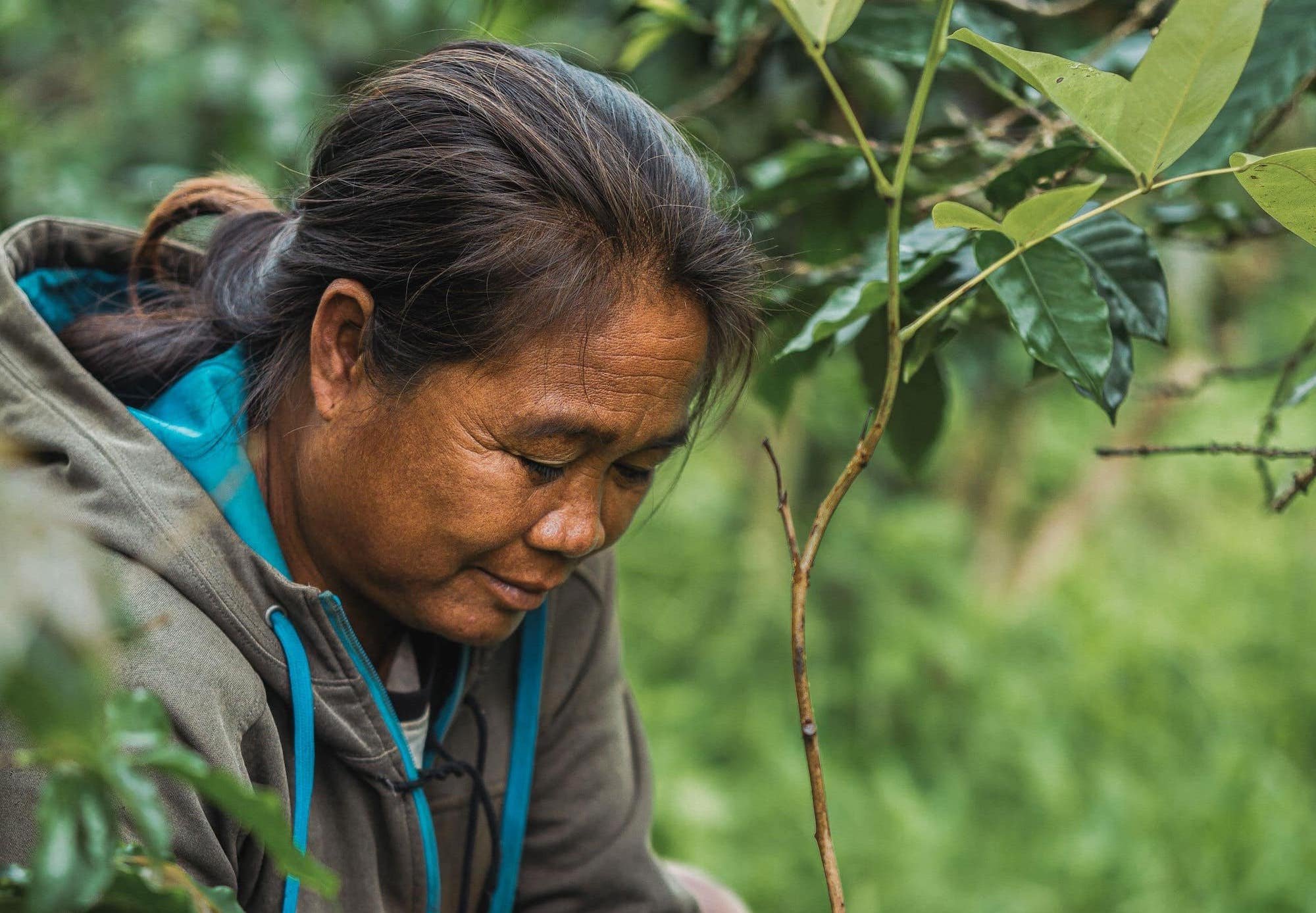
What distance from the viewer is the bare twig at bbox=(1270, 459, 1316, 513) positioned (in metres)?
1.03

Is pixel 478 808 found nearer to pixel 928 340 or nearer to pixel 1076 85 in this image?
pixel 928 340

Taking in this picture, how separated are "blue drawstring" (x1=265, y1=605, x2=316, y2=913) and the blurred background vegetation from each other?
68cm

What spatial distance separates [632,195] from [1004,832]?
7.17ft

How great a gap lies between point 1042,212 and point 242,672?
0.70 meters

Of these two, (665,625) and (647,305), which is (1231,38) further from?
(665,625)

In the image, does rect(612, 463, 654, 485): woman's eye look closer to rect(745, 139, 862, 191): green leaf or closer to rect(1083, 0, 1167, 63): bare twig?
rect(745, 139, 862, 191): green leaf

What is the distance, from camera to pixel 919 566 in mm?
3496

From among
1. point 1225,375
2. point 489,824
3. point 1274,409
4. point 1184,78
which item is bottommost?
point 489,824

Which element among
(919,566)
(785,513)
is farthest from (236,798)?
(919,566)

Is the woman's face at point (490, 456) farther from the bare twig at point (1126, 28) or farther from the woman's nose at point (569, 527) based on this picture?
the bare twig at point (1126, 28)

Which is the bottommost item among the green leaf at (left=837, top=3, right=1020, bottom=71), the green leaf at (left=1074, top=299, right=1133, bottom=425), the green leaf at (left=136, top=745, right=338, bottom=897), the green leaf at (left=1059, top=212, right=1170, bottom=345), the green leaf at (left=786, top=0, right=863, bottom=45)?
the green leaf at (left=1074, top=299, right=1133, bottom=425)

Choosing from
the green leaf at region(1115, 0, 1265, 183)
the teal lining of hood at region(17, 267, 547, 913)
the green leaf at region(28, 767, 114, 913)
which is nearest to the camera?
the green leaf at region(28, 767, 114, 913)

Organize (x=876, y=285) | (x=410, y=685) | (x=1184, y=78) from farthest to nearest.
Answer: (x=410, y=685)
(x=876, y=285)
(x=1184, y=78)

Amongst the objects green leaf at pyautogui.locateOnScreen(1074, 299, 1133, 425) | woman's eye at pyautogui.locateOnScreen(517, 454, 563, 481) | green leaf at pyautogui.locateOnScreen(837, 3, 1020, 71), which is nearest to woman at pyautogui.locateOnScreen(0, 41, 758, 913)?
woman's eye at pyautogui.locateOnScreen(517, 454, 563, 481)
